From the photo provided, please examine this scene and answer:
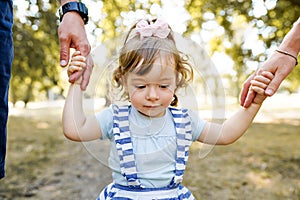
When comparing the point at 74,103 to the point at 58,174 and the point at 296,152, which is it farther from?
the point at 296,152

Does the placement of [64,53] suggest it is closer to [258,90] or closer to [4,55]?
[4,55]

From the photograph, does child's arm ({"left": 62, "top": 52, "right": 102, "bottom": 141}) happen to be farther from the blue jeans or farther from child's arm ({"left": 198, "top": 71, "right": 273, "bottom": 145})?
child's arm ({"left": 198, "top": 71, "right": 273, "bottom": 145})

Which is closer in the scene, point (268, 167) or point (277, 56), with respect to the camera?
point (277, 56)

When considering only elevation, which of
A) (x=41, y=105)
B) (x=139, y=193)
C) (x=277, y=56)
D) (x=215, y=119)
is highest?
(x=277, y=56)

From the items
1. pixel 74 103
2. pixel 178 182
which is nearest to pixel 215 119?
pixel 178 182

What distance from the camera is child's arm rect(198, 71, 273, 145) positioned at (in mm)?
1885

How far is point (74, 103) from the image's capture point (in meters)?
1.73

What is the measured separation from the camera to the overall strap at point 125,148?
1.71m

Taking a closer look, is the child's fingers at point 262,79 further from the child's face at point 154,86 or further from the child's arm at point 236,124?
the child's face at point 154,86

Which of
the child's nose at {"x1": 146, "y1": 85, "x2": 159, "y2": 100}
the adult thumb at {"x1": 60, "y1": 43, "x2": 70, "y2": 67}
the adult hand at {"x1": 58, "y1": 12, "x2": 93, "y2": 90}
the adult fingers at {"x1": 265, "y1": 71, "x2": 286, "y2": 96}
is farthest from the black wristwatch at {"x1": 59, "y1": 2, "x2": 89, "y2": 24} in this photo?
the adult fingers at {"x1": 265, "y1": 71, "x2": 286, "y2": 96}

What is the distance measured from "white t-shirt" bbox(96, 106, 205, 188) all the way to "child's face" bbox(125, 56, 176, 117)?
0.29ft

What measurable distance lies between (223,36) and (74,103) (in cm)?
490

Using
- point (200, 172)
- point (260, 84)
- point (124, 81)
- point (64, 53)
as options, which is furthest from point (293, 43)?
point (200, 172)

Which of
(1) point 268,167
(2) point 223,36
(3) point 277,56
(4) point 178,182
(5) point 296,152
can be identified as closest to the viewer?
(4) point 178,182
